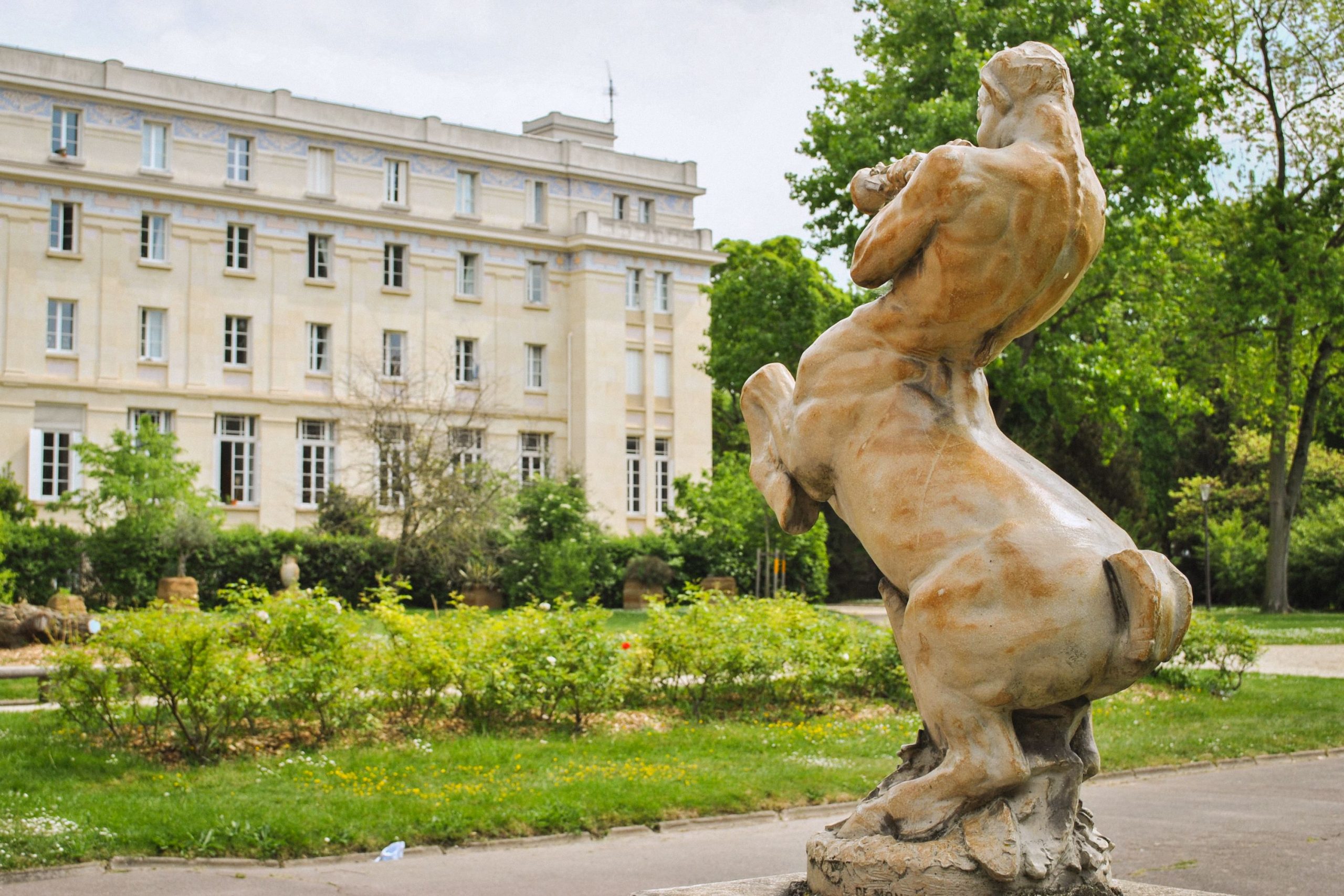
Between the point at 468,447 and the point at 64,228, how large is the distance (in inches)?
508

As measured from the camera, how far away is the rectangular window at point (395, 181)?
4262cm

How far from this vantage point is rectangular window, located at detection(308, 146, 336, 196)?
41.1 meters

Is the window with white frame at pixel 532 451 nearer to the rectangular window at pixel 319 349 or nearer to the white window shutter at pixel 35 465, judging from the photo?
the rectangular window at pixel 319 349

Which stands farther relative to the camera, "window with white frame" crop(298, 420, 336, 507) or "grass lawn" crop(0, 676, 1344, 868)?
"window with white frame" crop(298, 420, 336, 507)

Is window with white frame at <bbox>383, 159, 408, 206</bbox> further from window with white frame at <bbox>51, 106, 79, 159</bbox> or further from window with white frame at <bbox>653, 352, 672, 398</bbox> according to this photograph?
window with white frame at <bbox>653, 352, 672, 398</bbox>

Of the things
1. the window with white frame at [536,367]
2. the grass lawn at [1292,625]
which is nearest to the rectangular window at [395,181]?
the window with white frame at [536,367]

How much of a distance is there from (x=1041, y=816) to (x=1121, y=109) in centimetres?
2459

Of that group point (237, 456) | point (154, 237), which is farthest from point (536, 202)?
point (237, 456)

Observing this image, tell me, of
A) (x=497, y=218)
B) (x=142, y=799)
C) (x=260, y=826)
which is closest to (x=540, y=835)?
(x=260, y=826)

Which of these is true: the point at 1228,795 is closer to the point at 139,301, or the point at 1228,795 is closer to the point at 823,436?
the point at 823,436

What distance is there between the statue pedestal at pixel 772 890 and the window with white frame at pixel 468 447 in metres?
31.1

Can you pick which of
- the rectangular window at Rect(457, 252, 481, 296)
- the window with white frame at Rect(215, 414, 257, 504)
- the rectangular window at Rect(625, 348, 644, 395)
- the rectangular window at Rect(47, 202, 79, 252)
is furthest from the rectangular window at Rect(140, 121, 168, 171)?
the rectangular window at Rect(625, 348, 644, 395)

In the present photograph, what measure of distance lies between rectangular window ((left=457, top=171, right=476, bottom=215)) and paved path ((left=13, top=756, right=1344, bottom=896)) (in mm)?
36763

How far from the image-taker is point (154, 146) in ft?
127
